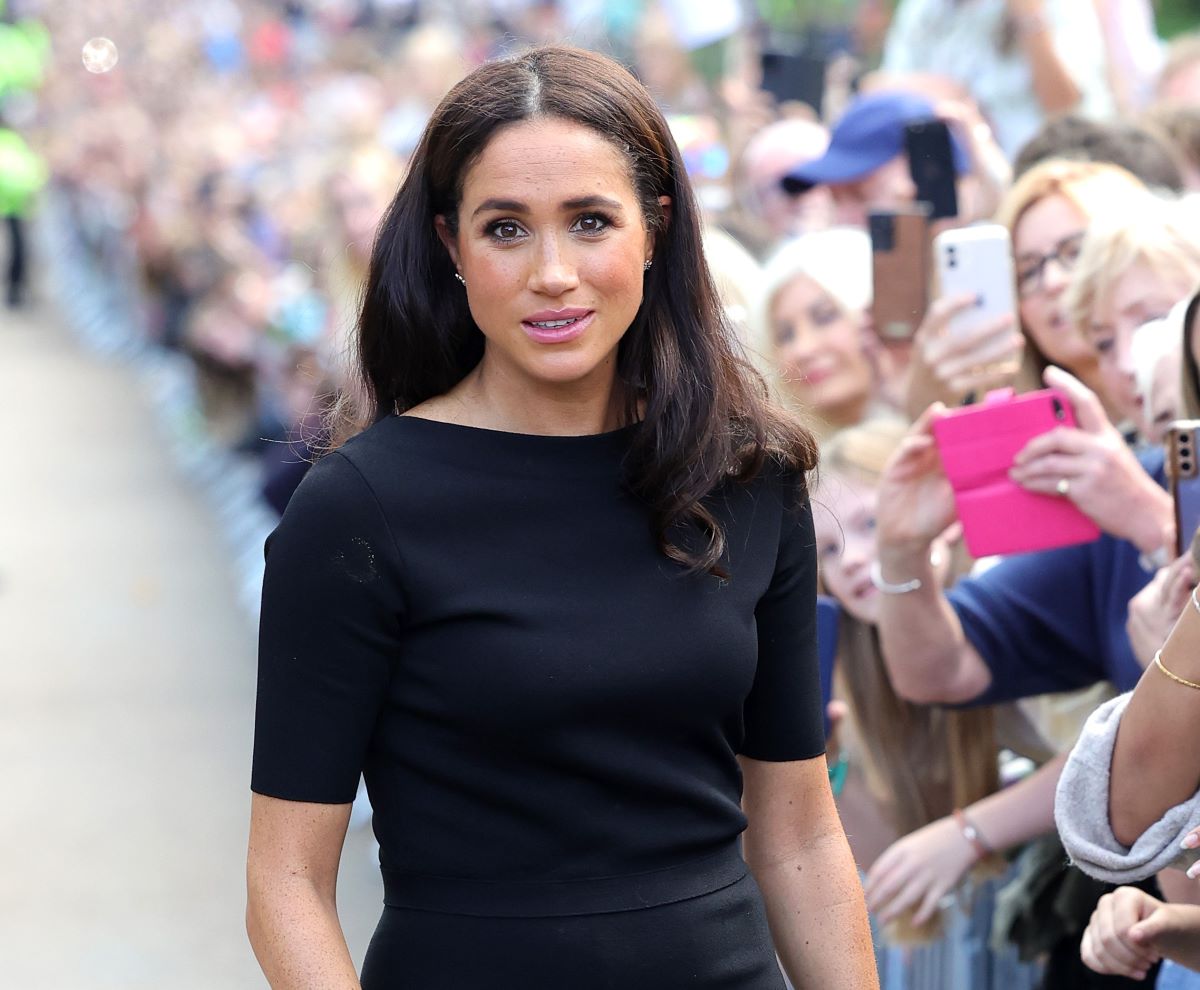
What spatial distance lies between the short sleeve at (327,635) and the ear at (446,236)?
0.31 metres

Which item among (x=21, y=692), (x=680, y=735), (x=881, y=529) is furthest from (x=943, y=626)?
(x=21, y=692)

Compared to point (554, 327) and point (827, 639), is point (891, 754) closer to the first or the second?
point (827, 639)

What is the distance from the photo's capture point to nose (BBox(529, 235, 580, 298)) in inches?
80.8

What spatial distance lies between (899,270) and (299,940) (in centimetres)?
201

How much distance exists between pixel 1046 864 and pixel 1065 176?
1.33 metres

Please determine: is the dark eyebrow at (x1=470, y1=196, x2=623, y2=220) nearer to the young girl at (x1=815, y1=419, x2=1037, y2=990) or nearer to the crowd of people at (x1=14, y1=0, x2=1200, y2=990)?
the crowd of people at (x1=14, y1=0, x2=1200, y2=990)

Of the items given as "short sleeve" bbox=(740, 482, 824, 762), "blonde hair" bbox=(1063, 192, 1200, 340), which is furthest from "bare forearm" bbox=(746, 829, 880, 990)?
"blonde hair" bbox=(1063, 192, 1200, 340)

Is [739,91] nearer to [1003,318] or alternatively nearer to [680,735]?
[1003,318]

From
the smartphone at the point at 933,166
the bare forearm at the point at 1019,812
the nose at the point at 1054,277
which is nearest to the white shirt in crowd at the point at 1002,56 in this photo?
the smartphone at the point at 933,166

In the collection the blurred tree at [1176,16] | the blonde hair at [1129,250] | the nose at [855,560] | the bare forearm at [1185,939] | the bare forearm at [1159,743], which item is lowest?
the bare forearm at [1185,939]

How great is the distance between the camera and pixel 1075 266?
11.8 ft

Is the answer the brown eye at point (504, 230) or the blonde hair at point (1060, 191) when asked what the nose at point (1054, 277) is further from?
the brown eye at point (504, 230)

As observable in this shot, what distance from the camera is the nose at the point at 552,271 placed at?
2053mm

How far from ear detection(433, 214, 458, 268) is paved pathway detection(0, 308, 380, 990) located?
340cm
